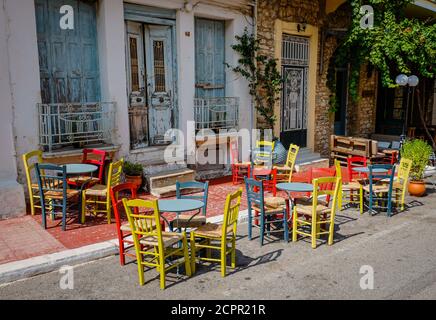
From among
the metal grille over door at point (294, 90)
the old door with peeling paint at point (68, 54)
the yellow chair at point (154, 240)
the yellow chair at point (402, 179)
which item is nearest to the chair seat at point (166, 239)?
the yellow chair at point (154, 240)

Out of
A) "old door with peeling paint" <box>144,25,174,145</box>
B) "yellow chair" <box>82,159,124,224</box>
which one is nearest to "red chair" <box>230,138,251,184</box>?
"old door with peeling paint" <box>144,25,174,145</box>

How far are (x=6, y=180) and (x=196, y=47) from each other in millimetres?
5107

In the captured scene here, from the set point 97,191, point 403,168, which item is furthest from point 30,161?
point 403,168

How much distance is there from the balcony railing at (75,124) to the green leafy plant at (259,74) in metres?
3.54

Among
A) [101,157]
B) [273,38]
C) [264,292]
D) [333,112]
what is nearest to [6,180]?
[101,157]

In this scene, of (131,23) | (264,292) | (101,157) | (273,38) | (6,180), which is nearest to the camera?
(264,292)

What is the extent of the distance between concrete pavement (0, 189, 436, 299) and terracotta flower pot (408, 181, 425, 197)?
108 inches

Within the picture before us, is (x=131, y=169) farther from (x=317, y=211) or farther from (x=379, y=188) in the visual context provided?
(x=379, y=188)

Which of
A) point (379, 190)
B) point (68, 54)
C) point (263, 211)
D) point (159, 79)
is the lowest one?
point (379, 190)

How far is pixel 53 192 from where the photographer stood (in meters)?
6.56

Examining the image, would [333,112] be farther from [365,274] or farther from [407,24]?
[365,274]

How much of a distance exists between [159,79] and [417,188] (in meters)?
6.06

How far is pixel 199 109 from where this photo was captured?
384 inches

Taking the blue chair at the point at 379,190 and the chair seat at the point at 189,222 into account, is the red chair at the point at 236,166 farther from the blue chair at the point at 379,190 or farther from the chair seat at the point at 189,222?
the chair seat at the point at 189,222
